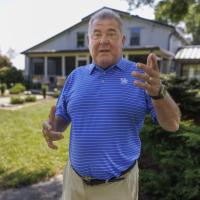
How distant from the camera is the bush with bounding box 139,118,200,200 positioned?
3.78m

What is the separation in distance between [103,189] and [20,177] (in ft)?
10.2

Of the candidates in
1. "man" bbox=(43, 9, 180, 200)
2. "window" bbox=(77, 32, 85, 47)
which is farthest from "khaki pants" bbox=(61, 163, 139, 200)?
"window" bbox=(77, 32, 85, 47)

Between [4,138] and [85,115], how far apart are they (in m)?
5.82

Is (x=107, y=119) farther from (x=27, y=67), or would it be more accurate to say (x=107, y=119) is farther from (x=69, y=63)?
(x=27, y=67)

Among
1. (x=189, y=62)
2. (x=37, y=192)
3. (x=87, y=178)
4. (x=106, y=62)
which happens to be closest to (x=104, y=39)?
(x=106, y=62)

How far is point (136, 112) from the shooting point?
2.40 meters

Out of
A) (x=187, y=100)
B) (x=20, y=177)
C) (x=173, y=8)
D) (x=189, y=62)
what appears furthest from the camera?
(x=189, y=62)

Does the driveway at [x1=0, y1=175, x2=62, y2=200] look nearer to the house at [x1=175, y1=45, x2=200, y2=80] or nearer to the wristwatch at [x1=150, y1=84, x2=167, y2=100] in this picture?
the wristwatch at [x1=150, y1=84, x2=167, y2=100]

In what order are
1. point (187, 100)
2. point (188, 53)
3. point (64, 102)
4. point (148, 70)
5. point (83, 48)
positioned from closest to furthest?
point (148, 70) < point (64, 102) < point (187, 100) < point (188, 53) < point (83, 48)

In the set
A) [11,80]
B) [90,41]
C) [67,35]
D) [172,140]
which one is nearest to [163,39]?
[67,35]

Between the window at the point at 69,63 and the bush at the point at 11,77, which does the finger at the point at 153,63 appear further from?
the window at the point at 69,63

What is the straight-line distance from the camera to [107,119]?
2.40m

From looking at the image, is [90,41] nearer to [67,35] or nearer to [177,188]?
[177,188]

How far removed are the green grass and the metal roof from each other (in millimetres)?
20778
